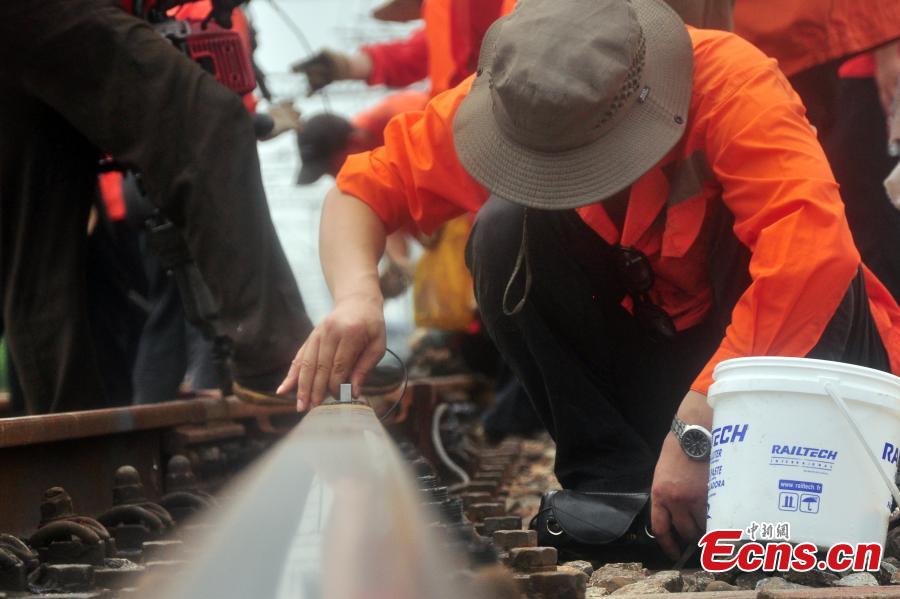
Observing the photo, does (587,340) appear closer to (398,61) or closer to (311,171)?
(311,171)

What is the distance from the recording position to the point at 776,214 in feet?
8.34

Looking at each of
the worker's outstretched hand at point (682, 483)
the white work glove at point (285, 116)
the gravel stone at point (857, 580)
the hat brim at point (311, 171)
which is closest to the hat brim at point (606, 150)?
the worker's outstretched hand at point (682, 483)

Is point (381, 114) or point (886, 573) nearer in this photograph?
point (886, 573)

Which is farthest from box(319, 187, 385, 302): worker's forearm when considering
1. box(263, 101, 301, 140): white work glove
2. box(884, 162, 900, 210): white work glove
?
box(263, 101, 301, 140): white work glove

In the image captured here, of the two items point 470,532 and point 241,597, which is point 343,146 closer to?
point 470,532

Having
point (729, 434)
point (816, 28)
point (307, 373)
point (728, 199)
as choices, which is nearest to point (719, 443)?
point (729, 434)

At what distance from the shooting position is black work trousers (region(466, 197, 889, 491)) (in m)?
3.01

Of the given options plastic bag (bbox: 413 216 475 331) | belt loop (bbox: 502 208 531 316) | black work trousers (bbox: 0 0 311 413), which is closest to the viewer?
belt loop (bbox: 502 208 531 316)

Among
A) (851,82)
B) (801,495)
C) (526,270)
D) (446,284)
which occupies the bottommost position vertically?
(446,284)

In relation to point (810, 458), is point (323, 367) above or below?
above

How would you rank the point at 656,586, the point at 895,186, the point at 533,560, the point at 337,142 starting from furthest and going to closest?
the point at 337,142 → the point at 895,186 → the point at 656,586 → the point at 533,560

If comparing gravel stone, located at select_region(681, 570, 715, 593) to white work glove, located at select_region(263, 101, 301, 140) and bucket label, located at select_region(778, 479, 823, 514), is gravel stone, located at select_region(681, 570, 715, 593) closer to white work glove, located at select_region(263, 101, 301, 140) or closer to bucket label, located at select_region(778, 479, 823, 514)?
bucket label, located at select_region(778, 479, 823, 514)

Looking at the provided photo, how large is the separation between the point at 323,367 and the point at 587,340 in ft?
2.48

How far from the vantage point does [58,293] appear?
4.12 metres
